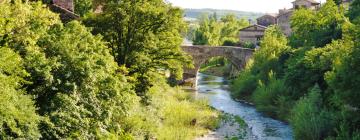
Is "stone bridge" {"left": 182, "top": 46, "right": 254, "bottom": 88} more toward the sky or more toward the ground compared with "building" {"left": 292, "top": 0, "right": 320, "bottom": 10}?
more toward the ground

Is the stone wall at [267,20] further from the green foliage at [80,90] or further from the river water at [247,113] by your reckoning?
the green foliage at [80,90]

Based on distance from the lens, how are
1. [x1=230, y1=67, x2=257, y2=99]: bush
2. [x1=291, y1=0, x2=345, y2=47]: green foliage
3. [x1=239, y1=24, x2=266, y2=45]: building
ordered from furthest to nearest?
[x1=239, y1=24, x2=266, y2=45]: building < [x1=230, y1=67, x2=257, y2=99]: bush < [x1=291, y1=0, x2=345, y2=47]: green foliage

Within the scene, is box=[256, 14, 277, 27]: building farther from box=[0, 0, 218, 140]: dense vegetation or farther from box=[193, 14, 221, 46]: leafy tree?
box=[0, 0, 218, 140]: dense vegetation

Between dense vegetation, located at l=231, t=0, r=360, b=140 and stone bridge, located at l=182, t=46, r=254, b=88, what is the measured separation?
16.6 ft

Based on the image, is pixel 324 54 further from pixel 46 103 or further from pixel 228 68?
pixel 228 68

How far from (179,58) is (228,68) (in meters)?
48.9

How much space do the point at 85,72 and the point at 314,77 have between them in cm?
2086

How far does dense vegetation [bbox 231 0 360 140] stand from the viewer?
83.5 feet

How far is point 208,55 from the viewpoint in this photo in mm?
64938

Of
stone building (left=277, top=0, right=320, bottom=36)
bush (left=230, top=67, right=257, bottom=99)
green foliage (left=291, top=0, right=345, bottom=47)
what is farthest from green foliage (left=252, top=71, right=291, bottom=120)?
stone building (left=277, top=0, right=320, bottom=36)

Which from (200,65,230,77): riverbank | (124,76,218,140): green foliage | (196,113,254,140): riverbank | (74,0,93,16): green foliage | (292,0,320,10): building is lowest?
(200,65,230,77): riverbank

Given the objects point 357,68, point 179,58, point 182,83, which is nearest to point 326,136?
point 357,68

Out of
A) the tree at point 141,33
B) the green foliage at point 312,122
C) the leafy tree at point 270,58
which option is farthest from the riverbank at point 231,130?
the leafy tree at point 270,58

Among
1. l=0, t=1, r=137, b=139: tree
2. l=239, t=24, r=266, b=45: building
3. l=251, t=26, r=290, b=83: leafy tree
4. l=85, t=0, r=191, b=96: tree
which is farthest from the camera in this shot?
l=239, t=24, r=266, b=45: building
